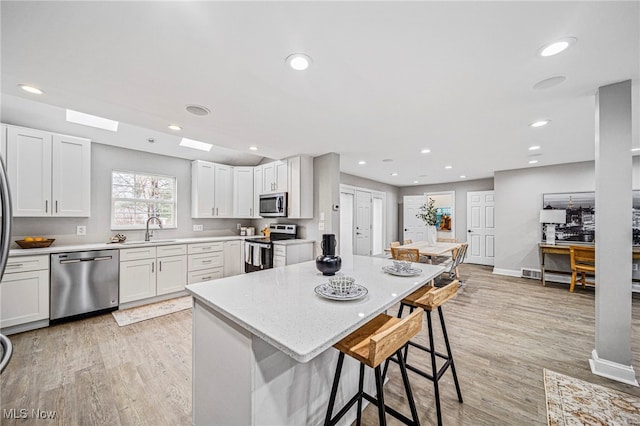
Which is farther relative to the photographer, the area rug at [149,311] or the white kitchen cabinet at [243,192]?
the white kitchen cabinet at [243,192]

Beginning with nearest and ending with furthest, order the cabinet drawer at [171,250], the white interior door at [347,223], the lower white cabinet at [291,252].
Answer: the cabinet drawer at [171,250] < the lower white cabinet at [291,252] < the white interior door at [347,223]

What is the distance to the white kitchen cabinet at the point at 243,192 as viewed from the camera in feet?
16.6


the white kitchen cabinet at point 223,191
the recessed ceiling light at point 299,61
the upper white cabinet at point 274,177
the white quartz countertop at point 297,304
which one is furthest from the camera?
the white kitchen cabinet at point 223,191

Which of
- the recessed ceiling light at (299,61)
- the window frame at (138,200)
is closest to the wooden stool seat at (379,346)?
the recessed ceiling light at (299,61)

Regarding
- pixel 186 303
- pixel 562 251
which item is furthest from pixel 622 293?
pixel 186 303

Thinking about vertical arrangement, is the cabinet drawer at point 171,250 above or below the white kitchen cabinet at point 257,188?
below

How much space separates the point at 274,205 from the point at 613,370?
14.1 feet

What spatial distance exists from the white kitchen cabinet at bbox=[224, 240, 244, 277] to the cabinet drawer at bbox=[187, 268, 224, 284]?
138 millimetres

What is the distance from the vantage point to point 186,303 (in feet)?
12.4

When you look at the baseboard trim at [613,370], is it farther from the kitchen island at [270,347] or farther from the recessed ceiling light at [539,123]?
the recessed ceiling light at [539,123]

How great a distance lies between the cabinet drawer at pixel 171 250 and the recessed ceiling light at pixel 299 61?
3456mm

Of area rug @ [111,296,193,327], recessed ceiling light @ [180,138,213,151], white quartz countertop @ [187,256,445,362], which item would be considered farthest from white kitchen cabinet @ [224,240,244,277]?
white quartz countertop @ [187,256,445,362]

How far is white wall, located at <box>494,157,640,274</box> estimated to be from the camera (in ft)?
16.5

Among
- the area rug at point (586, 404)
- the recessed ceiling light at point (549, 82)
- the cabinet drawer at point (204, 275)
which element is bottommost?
the area rug at point (586, 404)
